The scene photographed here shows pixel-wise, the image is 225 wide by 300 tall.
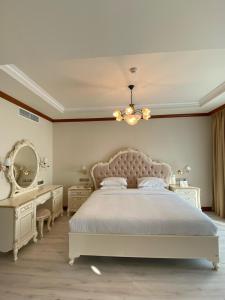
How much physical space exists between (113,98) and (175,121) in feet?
6.97

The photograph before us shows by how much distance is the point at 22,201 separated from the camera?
124 inches

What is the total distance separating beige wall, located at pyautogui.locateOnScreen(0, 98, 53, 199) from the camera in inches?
133

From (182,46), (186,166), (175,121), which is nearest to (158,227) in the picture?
(182,46)

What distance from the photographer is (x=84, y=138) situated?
551 cm

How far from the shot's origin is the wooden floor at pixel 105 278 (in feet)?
6.88

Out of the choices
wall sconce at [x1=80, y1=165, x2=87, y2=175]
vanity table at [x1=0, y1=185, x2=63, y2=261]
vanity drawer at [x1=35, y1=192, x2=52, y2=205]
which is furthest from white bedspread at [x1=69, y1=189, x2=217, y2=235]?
wall sconce at [x1=80, y1=165, x2=87, y2=175]

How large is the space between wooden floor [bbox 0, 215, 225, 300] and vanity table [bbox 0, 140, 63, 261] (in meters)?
0.30

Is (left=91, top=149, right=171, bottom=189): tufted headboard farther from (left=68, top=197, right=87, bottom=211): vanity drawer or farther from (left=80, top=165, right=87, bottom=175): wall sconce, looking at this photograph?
(left=68, top=197, right=87, bottom=211): vanity drawer

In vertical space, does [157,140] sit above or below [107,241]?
above

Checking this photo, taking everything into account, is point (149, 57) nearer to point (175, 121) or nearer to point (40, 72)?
point (40, 72)

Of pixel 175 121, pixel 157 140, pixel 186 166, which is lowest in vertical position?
pixel 186 166

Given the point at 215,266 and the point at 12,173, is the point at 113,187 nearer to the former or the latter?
the point at 12,173

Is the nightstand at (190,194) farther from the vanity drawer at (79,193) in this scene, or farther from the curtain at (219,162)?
the vanity drawer at (79,193)

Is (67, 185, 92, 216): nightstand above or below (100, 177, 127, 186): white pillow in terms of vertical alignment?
below
